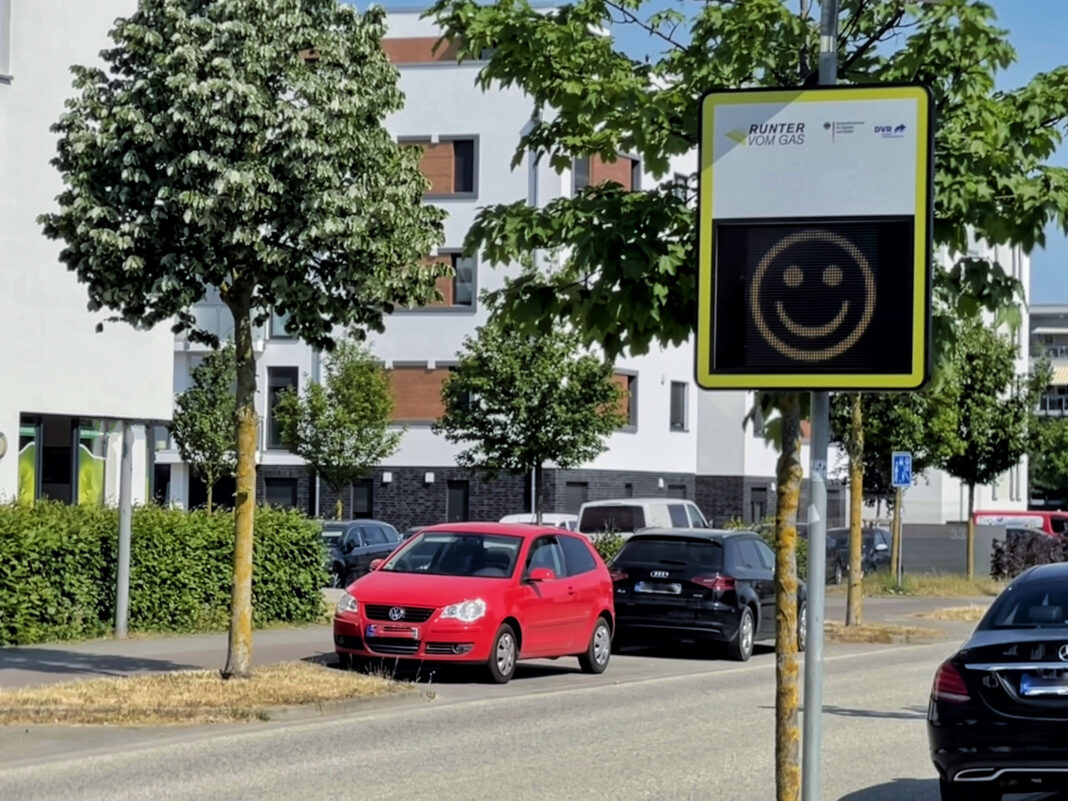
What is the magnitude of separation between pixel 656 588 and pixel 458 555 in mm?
4273

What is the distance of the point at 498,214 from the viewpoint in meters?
9.76

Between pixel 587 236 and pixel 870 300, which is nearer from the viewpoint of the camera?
pixel 870 300

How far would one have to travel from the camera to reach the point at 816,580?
609 cm

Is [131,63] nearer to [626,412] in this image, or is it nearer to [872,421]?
[872,421]

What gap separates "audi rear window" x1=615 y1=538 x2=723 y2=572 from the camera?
23203mm

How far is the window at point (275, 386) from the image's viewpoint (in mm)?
53906

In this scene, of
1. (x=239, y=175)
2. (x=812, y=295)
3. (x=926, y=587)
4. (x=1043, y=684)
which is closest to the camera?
(x=812, y=295)

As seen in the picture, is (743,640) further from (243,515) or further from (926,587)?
(926,587)

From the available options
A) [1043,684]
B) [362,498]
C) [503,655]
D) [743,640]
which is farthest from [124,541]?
[362,498]

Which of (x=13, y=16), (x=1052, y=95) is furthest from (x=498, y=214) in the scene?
(x=13, y=16)

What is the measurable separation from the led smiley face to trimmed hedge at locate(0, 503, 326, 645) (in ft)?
49.0

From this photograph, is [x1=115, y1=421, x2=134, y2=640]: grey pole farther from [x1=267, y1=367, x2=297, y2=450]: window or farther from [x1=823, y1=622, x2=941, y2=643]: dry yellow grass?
[x1=267, y1=367, x2=297, y2=450]: window

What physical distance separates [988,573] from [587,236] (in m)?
40.4

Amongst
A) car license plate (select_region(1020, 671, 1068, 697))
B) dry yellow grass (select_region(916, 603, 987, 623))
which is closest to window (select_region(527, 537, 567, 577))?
car license plate (select_region(1020, 671, 1068, 697))
